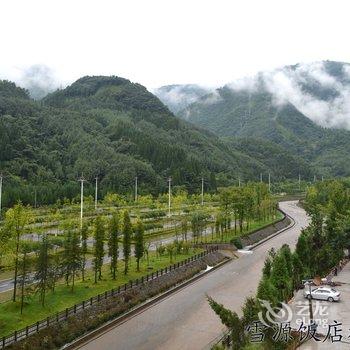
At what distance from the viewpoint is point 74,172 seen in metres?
139

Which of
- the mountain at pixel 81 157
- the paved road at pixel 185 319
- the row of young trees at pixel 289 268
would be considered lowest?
the paved road at pixel 185 319

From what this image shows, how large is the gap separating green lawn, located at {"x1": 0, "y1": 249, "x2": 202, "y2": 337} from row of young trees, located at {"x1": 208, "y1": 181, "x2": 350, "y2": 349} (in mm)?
11677

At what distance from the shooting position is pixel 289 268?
35500 mm

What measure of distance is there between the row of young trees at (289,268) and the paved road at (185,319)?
11.3 feet

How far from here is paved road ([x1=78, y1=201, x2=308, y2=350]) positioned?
2797cm

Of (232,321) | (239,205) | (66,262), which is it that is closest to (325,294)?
(232,321)

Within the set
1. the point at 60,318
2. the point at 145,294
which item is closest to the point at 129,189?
the point at 145,294

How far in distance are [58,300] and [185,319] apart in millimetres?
8980

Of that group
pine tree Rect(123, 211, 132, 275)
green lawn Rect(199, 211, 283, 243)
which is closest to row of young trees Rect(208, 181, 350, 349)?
pine tree Rect(123, 211, 132, 275)

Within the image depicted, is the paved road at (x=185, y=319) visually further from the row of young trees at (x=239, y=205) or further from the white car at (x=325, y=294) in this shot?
the row of young trees at (x=239, y=205)

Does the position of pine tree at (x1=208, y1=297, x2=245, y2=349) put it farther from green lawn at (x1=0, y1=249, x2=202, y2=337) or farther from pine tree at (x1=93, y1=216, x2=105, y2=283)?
pine tree at (x1=93, y1=216, x2=105, y2=283)

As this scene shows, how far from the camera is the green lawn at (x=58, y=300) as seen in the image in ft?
91.8

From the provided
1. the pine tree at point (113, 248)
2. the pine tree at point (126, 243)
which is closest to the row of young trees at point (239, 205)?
the pine tree at point (126, 243)

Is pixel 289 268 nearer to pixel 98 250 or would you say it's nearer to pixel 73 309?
pixel 98 250
